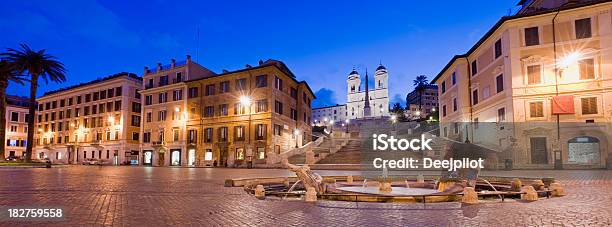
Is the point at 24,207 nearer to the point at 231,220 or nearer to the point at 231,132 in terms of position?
the point at 231,220

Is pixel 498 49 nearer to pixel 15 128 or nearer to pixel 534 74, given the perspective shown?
pixel 534 74

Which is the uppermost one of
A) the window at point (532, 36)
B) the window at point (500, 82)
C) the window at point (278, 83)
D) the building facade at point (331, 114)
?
the building facade at point (331, 114)

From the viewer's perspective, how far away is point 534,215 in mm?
7824

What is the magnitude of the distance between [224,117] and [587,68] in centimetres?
3768

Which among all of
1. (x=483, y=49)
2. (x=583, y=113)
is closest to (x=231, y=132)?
(x=483, y=49)

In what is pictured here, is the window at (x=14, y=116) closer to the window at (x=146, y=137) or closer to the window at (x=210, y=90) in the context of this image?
the window at (x=146, y=137)

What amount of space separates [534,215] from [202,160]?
150 feet

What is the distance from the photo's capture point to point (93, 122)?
2564 inches

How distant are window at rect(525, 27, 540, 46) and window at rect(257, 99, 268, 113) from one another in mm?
27486

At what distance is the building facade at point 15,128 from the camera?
3120 inches

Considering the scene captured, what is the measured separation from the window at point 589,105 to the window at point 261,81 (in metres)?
31.1

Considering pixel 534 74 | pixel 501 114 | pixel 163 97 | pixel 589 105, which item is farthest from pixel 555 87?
pixel 163 97

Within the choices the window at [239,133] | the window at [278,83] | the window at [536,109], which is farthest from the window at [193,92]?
the window at [536,109]

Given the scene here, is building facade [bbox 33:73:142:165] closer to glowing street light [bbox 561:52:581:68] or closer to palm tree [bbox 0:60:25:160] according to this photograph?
palm tree [bbox 0:60:25:160]
